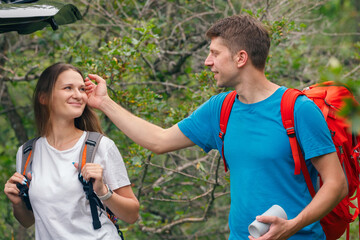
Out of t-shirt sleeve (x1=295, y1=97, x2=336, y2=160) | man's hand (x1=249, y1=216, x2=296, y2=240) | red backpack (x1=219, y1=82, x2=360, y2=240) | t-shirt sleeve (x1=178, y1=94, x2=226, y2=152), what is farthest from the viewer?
t-shirt sleeve (x1=178, y1=94, x2=226, y2=152)

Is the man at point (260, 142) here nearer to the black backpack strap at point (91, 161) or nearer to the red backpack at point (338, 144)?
the red backpack at point (338, 144)

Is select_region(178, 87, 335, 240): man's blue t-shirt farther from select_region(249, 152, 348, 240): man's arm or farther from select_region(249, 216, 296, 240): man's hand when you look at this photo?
select_region(249, 216, 296, 240): man's hand

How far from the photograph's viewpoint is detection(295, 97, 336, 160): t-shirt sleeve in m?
2.26

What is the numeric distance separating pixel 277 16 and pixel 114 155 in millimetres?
2885

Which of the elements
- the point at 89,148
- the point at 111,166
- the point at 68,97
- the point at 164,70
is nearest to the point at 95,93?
the point at 68,97

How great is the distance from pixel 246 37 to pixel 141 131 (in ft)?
2.77

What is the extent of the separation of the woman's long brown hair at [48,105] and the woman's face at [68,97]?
3 centimetres

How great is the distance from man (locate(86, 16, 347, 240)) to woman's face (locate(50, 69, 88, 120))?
66cm

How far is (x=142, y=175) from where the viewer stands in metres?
4.67

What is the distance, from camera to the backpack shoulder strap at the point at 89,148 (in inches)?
105

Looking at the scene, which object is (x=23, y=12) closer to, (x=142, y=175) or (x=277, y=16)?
(x=142, y=175)

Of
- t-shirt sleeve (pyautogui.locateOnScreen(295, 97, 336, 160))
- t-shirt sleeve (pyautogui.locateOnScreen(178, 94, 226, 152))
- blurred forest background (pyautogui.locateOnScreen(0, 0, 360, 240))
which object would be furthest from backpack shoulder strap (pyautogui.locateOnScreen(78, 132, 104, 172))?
blurred forest background (pyautogui.locateOnScreen(0, 0, 360, 240))

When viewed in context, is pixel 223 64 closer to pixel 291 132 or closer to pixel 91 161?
pixel 291 132

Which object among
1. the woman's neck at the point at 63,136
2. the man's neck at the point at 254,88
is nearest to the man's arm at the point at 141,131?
the woman's neck at the point at 63,136
